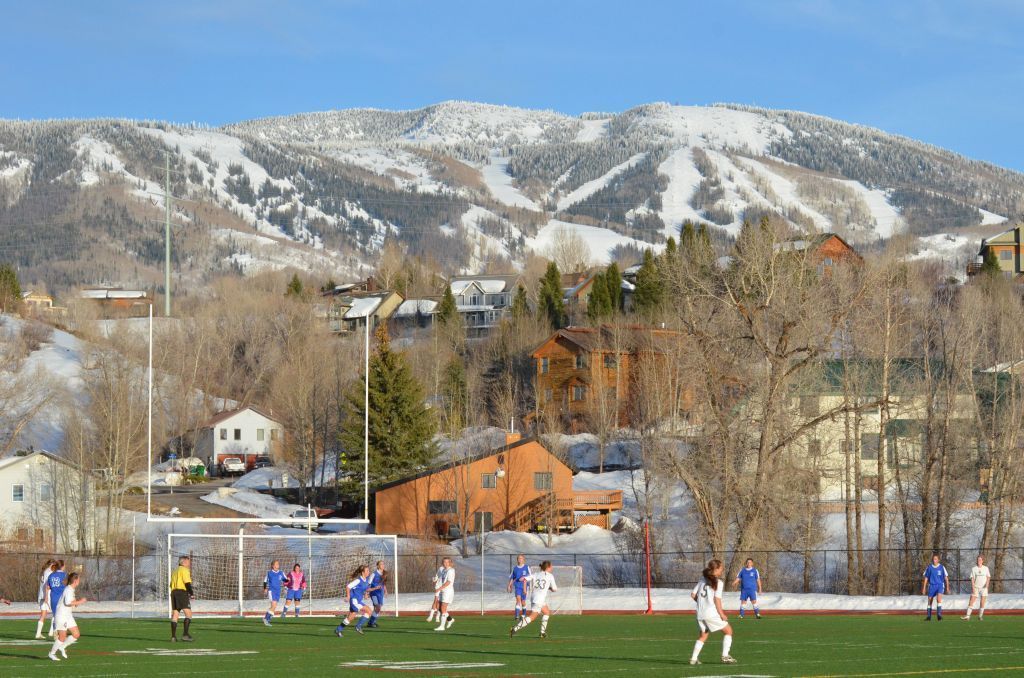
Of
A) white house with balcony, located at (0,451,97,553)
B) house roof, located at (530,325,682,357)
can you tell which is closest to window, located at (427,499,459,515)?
white house with balcony, located at (0,451,97,553)

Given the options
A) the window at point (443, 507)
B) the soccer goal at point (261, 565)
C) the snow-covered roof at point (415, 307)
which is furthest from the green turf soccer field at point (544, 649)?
the snow-covered roof at point (415, 307)

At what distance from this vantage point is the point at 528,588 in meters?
33.8

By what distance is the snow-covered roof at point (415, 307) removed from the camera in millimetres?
167375

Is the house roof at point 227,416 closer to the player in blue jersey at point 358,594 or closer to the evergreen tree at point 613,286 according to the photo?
the evergreen tree at point 613,286

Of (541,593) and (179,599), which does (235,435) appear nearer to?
(179,599)

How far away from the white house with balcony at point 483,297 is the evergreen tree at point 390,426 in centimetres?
8355

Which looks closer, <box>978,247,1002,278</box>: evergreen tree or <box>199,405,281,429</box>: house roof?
<box>199,405,281,429</box>: house roof

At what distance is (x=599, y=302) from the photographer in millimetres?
125062

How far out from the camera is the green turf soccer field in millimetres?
21344

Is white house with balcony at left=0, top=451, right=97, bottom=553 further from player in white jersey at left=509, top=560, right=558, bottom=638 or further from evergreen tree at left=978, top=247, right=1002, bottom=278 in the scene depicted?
evergreen tree at left=978, top=247, right=1002, bottom=278

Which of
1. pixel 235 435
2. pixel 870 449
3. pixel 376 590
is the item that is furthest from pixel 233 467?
pixel 376 590

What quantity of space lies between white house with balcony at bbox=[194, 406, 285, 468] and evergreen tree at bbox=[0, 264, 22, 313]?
119 ft

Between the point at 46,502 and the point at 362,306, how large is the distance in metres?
99.0

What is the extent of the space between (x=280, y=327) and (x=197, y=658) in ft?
382
